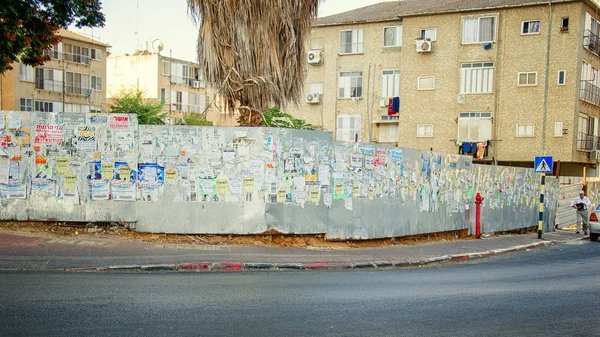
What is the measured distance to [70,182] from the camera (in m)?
13.4

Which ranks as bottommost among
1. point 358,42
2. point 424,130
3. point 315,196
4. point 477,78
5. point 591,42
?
point 315,196

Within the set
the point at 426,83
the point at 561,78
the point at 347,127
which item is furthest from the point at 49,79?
the point at 561,78

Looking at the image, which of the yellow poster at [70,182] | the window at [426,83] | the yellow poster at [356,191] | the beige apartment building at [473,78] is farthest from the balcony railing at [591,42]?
the yellow poster at [70,182]

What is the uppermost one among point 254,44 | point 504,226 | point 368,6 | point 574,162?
point 368,6

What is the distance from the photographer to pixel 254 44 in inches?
591

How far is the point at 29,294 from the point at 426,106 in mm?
35088

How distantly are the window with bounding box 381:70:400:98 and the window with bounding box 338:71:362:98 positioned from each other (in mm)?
1793

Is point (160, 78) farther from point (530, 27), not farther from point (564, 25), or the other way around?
point (564, 25)

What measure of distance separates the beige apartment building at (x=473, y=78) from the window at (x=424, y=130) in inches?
2.7

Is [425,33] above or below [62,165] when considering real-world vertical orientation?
above

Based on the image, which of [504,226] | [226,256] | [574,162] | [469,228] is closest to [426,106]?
[574,162]

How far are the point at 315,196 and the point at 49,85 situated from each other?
43.8 meters

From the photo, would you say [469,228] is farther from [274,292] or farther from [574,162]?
[574,162]

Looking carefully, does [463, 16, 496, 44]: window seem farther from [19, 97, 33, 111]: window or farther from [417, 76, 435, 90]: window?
[19, 97, 33, 111]: window
